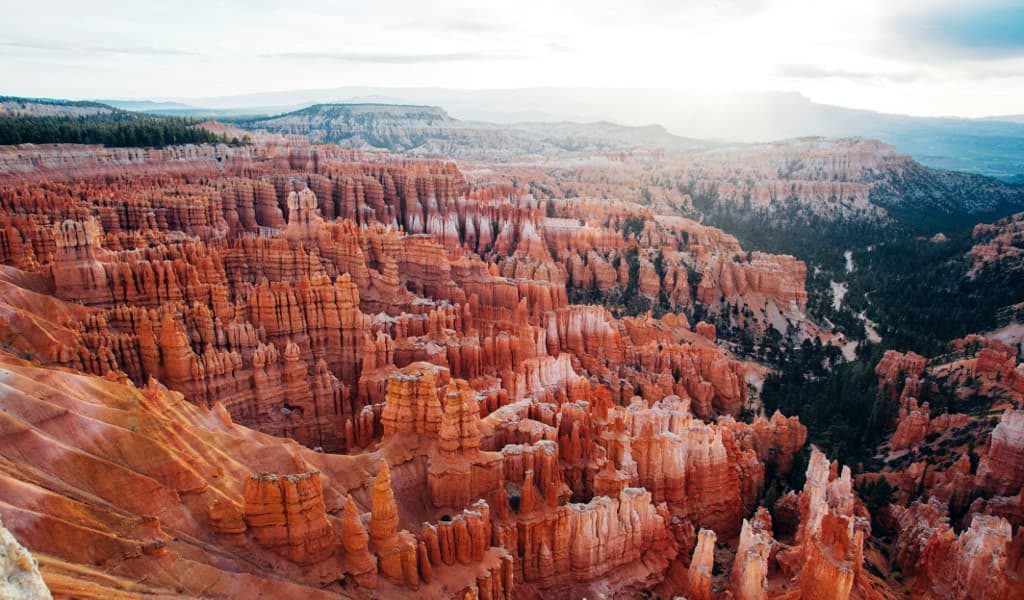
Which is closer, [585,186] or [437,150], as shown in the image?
[585,186]

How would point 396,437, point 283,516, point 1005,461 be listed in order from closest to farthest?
point 283,516
point 396,437
point 1005,461

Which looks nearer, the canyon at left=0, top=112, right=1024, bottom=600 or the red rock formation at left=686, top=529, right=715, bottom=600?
the canyon at left=0, top=112, right=1024, bottom=600

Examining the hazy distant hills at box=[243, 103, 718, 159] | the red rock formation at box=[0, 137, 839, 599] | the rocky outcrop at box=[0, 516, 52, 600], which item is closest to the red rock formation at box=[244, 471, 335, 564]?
the red rock formation at box=[0, 137, 839, 599]

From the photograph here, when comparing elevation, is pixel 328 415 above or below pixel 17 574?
below

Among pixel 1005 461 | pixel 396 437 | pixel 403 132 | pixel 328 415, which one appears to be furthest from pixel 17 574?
pixel 403 132

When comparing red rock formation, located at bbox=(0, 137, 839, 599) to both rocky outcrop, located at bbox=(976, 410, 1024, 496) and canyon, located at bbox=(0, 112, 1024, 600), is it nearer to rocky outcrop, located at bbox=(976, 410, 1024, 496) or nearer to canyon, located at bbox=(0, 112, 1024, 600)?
canyon, located at bbox=(0, 112, 1024, 600)

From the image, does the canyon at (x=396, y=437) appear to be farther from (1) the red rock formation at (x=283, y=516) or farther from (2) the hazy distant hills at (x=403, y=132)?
(2) the hazy distant hills at (x=403, y=132)

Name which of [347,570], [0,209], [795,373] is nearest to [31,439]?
[347,570]

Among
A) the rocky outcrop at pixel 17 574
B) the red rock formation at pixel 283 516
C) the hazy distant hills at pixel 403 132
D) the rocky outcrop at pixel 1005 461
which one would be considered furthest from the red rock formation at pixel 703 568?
the hazy distant hills at pixel 403 132

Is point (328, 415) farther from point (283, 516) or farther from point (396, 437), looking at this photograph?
point (283, 516)

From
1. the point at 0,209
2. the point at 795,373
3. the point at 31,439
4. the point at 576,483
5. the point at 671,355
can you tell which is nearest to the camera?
the point at 31,439

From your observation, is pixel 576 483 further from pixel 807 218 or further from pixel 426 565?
pixel 807 218
